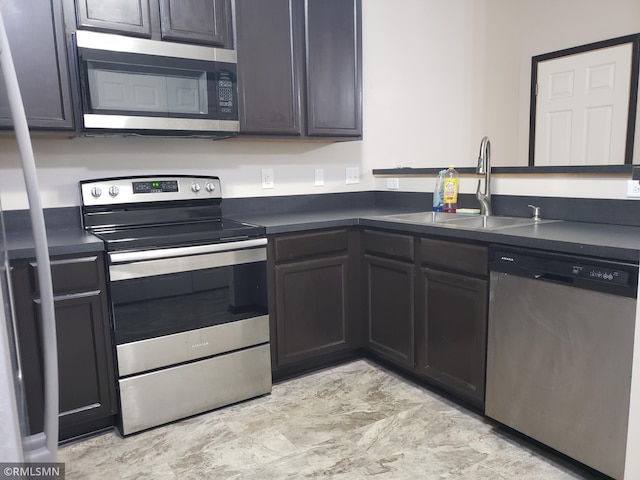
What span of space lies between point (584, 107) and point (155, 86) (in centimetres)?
330

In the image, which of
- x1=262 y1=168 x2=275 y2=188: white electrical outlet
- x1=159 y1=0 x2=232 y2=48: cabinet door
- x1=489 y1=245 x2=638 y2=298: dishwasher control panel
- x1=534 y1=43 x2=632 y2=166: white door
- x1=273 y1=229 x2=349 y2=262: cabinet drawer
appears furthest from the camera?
x1=534 y1=43 x2=632 y2=166: white door

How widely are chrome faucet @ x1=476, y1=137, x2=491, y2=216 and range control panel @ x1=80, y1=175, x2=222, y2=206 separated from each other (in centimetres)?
142

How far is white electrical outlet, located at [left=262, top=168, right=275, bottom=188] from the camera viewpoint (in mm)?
2955

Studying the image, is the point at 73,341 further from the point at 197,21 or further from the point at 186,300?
the point at 197,21

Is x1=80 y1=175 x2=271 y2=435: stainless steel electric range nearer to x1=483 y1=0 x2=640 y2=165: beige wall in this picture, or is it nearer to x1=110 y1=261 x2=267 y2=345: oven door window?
x1=110 y1=261 x2=267 y2=345: oven door window

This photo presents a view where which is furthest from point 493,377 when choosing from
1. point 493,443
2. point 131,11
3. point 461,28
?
point 461,28

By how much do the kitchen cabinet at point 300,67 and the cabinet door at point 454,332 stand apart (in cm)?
111

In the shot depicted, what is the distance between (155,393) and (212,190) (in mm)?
1094

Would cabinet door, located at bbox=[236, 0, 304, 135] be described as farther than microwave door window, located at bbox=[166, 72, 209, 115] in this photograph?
Yes

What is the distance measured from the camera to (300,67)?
8.73 feet

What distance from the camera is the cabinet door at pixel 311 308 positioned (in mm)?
2490

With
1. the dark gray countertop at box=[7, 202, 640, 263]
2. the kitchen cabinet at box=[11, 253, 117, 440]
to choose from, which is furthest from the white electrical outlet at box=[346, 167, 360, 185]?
the kitchen cabinet at box=[11, 253, 117, 440]

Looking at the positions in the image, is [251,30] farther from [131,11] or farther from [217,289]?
[217,289]

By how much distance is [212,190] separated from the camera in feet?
8.65
